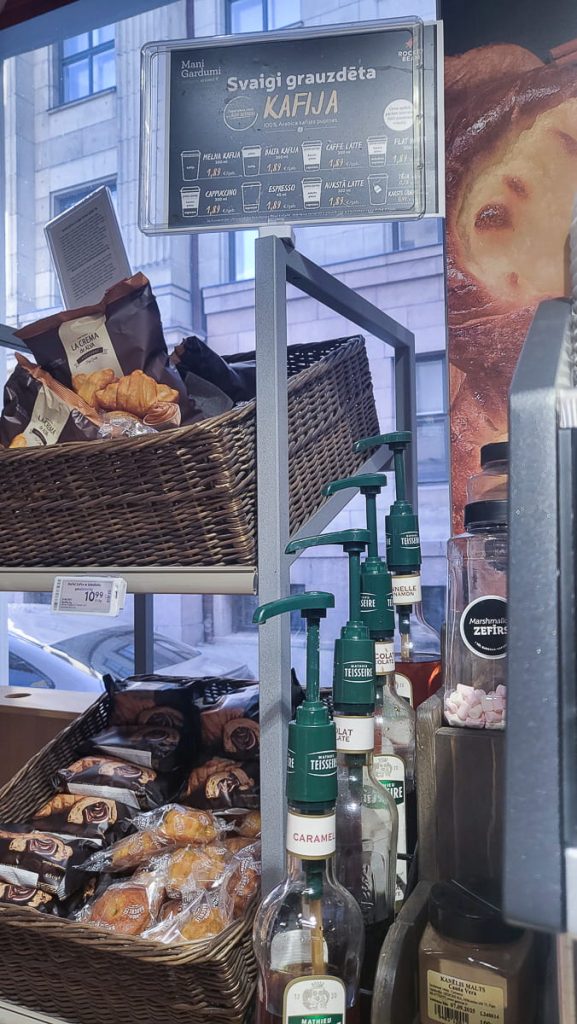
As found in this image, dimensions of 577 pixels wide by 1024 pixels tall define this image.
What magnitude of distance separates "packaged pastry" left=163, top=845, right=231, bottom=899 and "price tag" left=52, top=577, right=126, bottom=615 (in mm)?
376

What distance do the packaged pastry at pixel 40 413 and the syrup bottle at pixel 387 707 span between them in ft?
1.21

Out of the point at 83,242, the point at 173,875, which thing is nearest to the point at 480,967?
the point at 173,875

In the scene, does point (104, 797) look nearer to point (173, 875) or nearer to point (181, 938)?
point (173, 875)

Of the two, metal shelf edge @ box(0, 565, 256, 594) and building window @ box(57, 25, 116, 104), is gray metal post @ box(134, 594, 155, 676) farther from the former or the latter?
building window @ box(57, 25, 116, 104)

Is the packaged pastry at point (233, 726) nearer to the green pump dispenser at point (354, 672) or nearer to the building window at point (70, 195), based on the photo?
the green pump dispenser at point (354, 672)

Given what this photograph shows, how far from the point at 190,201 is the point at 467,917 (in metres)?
0.96

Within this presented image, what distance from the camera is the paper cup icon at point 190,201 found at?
3.77ft

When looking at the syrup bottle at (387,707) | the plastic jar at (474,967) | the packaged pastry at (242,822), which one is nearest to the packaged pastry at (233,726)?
the packaged pastry at (242,822)

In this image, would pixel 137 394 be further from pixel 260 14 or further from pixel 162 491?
pixel 260 14

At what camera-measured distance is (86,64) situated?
2938 millimetres

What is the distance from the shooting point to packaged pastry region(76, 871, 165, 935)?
1079 millimetres

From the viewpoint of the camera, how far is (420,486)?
198 centimetres

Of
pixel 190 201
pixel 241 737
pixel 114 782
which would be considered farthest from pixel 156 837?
pixel 190 201

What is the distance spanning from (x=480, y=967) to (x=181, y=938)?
15.7 inches
